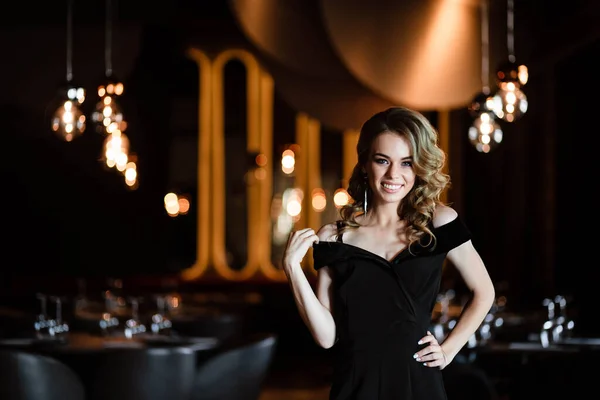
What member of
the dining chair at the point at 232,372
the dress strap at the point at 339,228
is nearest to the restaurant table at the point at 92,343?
the dining chair at the point at 232,372

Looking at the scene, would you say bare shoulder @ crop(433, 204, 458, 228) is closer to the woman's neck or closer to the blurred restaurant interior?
the woman's neck

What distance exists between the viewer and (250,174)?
13141mm

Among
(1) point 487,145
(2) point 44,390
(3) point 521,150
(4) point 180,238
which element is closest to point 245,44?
(4) point 180,238

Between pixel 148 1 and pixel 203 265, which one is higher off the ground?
pixel 148 1

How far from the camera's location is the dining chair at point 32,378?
15.3ft

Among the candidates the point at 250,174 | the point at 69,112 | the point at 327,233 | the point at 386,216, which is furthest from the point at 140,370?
the point at 250,174

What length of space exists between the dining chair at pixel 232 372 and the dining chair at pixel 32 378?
74cm

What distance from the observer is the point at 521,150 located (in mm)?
9812

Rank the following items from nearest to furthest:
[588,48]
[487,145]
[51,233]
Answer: [487,145] → [588,48] → [51,233]

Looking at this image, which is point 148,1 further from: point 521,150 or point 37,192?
point 521,150

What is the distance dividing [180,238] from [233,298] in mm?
2142

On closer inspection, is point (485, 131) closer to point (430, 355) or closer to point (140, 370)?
point (140, 370)

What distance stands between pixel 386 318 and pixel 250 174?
10.8 m

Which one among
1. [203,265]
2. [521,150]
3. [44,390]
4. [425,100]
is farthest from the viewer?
[203,265]
